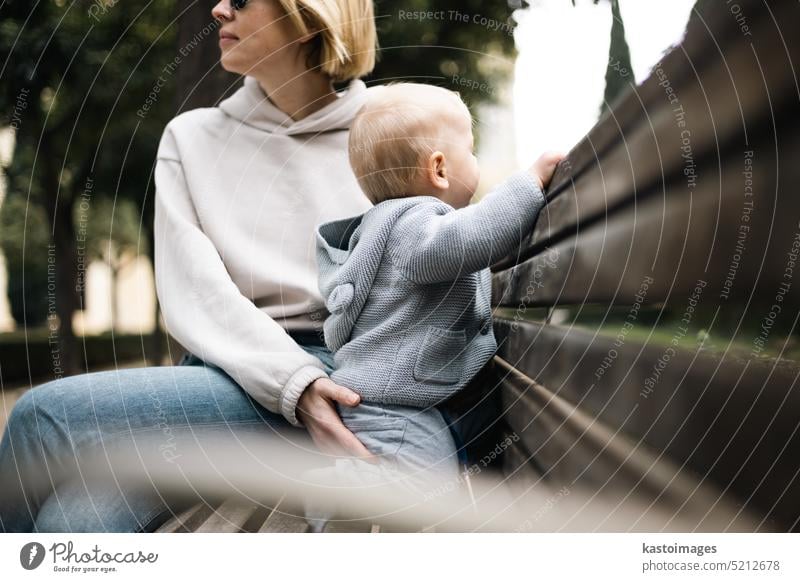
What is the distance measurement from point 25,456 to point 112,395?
11 cm

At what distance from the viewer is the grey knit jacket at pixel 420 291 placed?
2.62 ft

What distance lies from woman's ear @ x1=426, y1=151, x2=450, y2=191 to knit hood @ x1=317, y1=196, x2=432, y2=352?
0.09 feet

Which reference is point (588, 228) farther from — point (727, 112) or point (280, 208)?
point (280, 208)

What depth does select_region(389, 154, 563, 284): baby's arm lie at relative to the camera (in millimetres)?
790

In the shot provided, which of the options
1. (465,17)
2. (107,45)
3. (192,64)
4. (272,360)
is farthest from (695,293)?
(107,45)

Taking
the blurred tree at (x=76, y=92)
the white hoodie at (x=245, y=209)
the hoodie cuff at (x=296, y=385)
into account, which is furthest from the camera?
the blurred tree at (x=76, y=92)

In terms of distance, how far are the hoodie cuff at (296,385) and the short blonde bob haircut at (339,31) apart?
42 centimetres

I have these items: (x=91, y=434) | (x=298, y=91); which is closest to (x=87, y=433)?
(x=91, y=434)

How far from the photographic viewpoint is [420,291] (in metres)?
0.84

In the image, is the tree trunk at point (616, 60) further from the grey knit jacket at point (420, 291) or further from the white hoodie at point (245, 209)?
the white hoodie at point (245, 209)

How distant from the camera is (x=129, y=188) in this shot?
3.77m

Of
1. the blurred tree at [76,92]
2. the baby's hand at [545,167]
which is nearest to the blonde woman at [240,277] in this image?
the blurred tree at [76,92]

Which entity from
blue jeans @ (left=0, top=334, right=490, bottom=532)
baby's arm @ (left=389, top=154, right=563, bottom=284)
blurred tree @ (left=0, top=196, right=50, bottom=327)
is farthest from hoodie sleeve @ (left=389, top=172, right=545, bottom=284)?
blurred tree @ (left=0, top=196, right=50, bottom=327)
